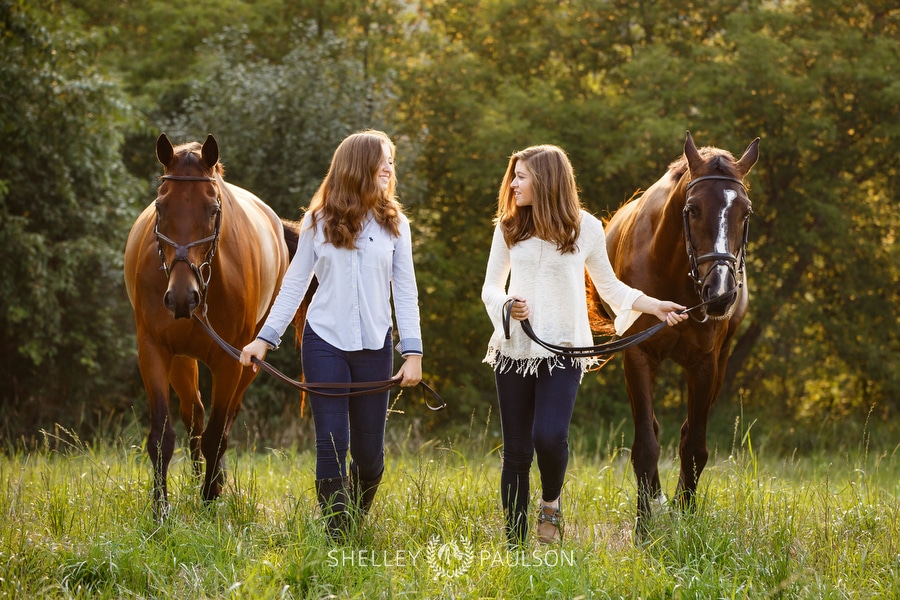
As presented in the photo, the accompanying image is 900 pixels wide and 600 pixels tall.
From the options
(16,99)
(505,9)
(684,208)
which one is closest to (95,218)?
(16,99)

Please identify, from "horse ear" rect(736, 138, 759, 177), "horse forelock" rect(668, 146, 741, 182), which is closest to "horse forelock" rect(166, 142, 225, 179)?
"horse forelock" rect(668, 146, 741, 182)

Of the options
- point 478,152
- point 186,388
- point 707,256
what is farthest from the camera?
point 478,152

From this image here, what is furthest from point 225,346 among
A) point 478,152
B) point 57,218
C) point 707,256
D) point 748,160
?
point 478,152

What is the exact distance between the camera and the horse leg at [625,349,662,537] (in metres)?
4.82

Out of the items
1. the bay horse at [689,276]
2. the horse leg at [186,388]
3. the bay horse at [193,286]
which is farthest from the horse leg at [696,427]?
the horse leg at [186,388]

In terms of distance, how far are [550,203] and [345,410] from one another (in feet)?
4.56

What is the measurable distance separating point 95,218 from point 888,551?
35.2ft

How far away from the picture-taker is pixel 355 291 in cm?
414

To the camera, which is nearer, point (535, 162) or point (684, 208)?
point (535, 162)

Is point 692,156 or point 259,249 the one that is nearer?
point 692,156

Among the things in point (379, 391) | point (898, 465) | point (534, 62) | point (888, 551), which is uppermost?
point (534, 62)

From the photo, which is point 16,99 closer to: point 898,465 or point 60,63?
point 60,63

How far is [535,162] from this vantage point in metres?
4.31

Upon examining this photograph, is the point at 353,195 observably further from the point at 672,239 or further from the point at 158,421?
the point at 672,239
